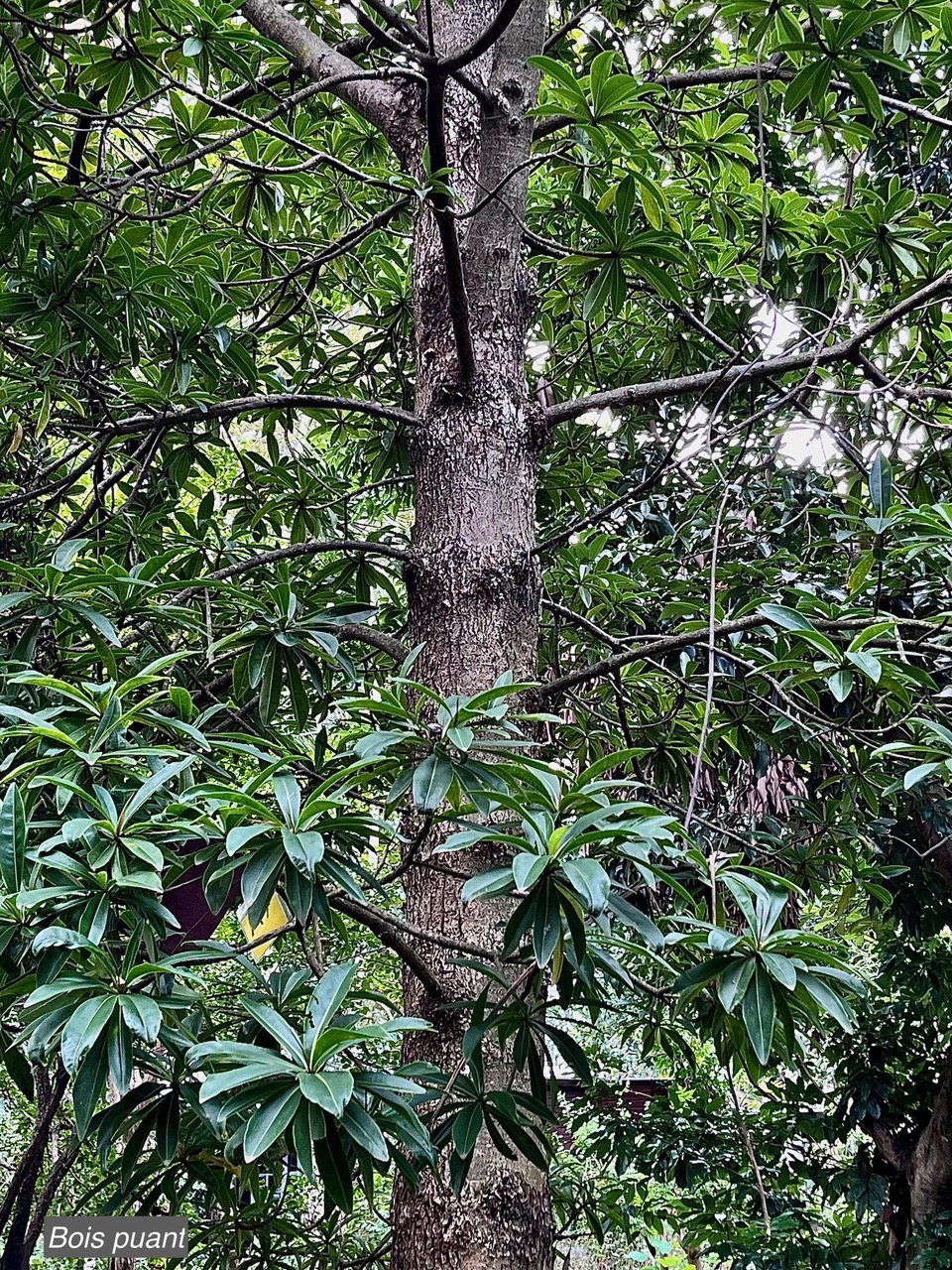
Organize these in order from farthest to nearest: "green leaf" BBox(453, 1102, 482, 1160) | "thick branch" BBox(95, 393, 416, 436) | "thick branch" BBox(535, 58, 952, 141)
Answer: "thick branch" BBox(535, 58, 952, 141)
"thick branch" BBox(95, 393, 416, 436)
"green leaf" BBox(453, 1102, 482, 1160)

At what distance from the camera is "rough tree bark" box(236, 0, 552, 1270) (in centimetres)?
134

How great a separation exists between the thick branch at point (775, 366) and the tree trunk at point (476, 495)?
Result: 97 millimetres

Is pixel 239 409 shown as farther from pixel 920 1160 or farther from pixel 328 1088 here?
pixel 920 1160

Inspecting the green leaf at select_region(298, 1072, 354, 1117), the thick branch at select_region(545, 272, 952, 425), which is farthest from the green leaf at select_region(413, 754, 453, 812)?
the thick branch at select_region(545, 272, 952, 425)

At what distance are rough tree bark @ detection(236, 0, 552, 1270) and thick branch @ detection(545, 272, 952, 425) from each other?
0.30 ft

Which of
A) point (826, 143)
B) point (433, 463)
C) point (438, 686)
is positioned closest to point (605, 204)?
point (433, 463)

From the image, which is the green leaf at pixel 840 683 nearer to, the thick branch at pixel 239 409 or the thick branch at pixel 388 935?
the thick branch at pixel 388 935

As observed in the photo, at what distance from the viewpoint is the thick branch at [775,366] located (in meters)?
1.34

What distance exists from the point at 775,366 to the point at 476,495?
0.49m

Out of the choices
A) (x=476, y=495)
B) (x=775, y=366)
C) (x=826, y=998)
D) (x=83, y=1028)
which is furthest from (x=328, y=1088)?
(x=775, y=366)

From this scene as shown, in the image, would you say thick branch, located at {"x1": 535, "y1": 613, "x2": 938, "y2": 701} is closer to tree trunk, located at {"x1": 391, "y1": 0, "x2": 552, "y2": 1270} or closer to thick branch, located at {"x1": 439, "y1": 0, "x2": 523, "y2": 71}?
tree trunk, located at {"x1": 391, "y1": 0, "x2": 552, "y2": 1270}

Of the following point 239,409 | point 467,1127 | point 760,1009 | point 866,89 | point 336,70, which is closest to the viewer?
point 760,1009

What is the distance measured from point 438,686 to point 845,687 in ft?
1.93

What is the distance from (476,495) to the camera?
162 centimetres
